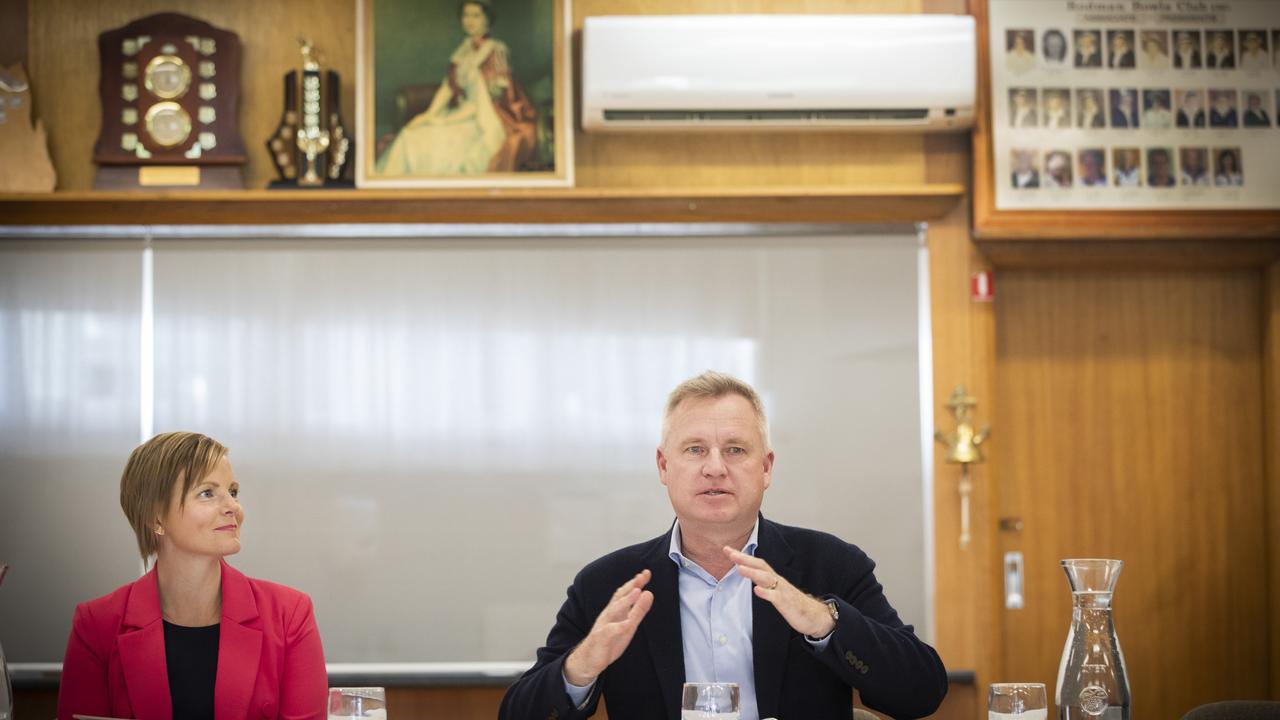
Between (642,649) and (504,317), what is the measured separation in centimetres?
197

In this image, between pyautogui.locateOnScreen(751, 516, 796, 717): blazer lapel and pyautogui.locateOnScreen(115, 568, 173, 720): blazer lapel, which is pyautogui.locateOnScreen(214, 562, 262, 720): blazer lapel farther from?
pyautogui.locateOnScreen(751, 516, 796, 717): blazer lapel

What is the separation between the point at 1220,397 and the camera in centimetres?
424

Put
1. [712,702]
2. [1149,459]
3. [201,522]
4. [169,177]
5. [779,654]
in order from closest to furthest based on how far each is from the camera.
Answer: [712,702] < [779,654] < [201,522] < [169,177] < [1149,459]

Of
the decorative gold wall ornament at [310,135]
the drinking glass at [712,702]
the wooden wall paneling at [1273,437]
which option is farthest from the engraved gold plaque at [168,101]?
the wooden wall paneling at [1273,437]

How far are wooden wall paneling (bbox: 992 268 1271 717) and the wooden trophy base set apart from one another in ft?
8.75

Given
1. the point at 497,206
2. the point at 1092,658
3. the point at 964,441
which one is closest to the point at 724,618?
the point at 1092,658

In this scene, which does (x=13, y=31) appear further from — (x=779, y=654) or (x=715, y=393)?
(x=779, y=654)

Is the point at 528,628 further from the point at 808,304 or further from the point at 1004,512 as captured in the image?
the point at 1004,512

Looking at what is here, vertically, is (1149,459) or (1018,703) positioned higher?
(1149,459)

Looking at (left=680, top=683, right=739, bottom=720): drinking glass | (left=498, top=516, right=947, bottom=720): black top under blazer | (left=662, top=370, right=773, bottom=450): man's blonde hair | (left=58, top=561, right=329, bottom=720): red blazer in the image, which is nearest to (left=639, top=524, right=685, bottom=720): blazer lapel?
(left=498, top=516, right=947, bottom=720): black top under blazer

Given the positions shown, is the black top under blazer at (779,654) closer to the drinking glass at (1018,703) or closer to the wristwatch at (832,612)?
the wristwatch at (832,612)

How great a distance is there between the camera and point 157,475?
2.54 m

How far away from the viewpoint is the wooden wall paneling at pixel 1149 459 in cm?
418

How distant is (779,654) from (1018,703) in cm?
52
